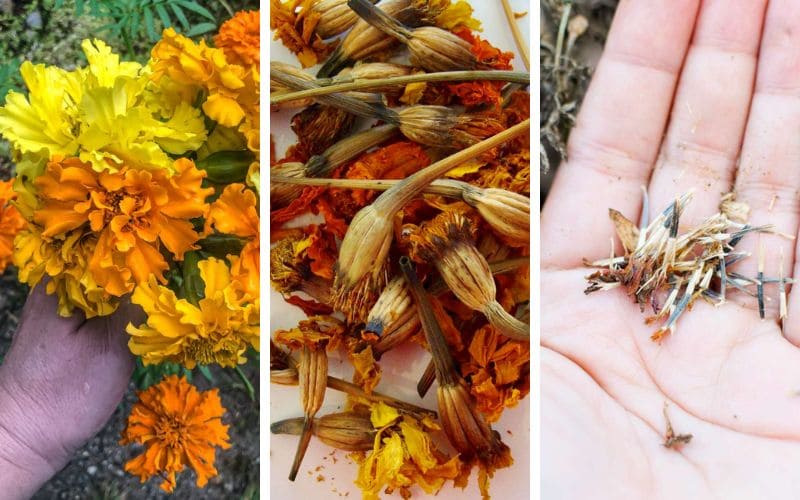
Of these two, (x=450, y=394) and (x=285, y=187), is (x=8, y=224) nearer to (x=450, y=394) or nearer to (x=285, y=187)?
(x=285, y=187)

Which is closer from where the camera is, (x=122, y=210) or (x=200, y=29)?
(x=122, y=210)

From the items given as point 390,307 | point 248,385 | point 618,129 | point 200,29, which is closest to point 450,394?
point 390,307

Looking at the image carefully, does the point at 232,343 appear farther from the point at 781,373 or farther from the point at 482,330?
the point at 781,373

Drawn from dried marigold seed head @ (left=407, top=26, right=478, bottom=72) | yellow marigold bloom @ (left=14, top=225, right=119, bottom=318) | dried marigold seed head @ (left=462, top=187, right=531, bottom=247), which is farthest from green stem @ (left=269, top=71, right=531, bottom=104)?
yellow marigold bloom @ (left=14, top=225, right=119, bottom=318)

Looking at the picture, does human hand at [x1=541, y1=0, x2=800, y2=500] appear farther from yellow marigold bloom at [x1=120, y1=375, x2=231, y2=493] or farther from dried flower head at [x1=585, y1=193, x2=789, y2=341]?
yellow marigold bloom at [x1=120, y1=375, x2=231, y2=493]

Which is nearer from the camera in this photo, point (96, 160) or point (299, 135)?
point (96, 160)

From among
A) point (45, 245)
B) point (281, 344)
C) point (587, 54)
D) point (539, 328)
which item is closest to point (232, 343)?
point (281, 344)
